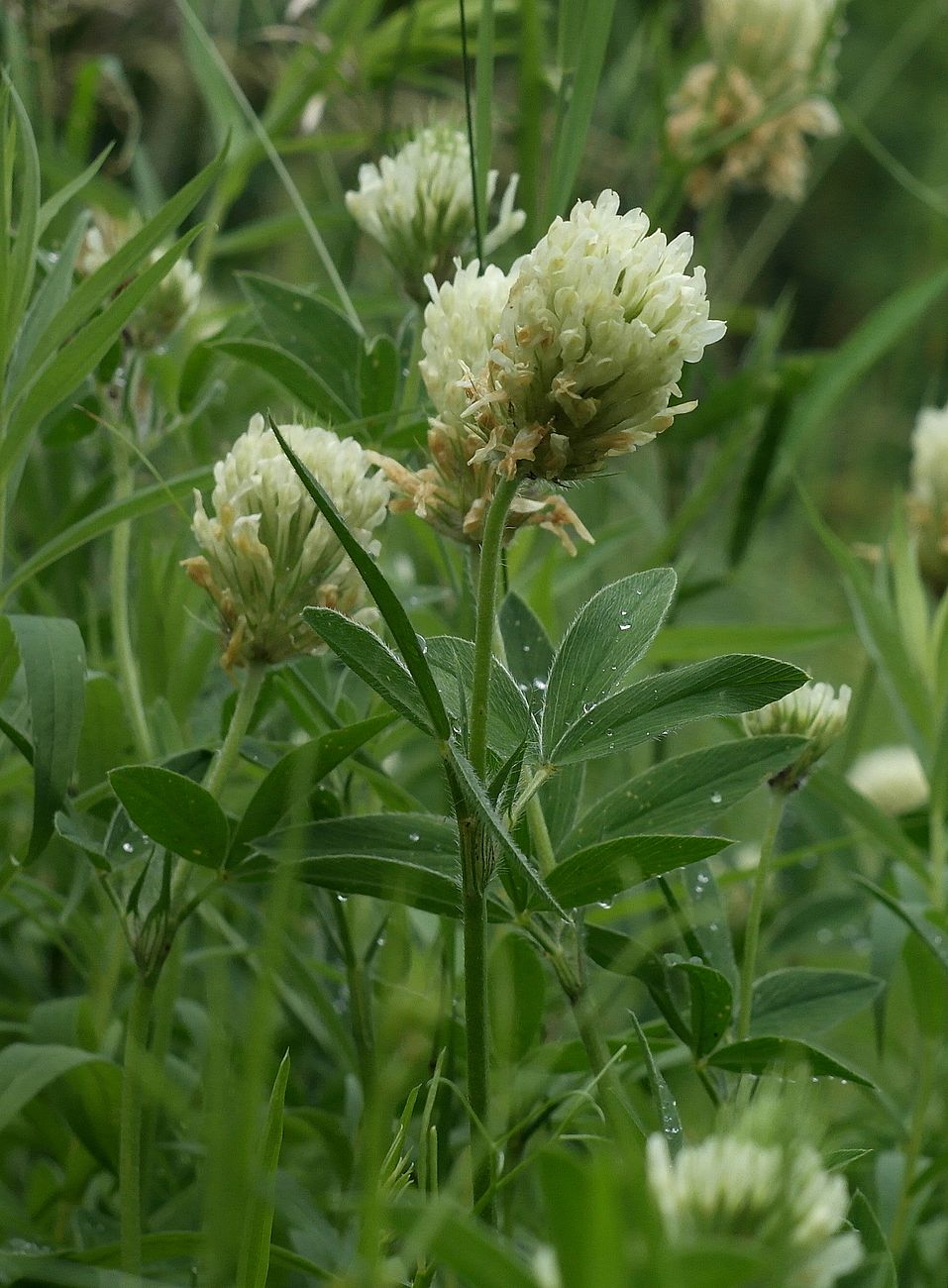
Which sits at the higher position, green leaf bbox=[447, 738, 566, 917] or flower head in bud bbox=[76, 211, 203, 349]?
flower head in bud bbox=[76, 211, 203, 349]

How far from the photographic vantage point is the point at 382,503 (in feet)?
1.62

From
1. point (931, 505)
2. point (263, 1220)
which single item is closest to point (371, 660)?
point (263, 1220)

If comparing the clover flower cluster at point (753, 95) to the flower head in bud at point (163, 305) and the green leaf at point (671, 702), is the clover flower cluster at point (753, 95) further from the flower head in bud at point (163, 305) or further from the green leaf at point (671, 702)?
the green leaf at point (671, 702)

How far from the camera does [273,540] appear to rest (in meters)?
0.47

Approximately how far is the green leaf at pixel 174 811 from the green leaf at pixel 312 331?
22 cm

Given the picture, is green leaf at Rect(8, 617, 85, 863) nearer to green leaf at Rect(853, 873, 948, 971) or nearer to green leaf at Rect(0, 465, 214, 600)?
green leaf at Rect(0, 465, 214, 600)

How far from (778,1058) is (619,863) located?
101 mm

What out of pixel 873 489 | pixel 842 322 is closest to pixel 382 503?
pixel 873 489

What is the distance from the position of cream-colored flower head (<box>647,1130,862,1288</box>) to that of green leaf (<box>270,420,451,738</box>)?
156 millimetres

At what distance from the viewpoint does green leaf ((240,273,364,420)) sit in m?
0.62

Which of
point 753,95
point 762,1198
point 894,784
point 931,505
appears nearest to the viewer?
point 762,1198

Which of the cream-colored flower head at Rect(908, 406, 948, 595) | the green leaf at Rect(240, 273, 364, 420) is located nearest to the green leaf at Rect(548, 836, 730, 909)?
the green leaf at Rect(240, 273, 364, 420)

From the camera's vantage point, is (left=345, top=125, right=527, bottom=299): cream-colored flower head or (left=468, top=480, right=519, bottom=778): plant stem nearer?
(left=468, top=480, right=519, bottom=778): plant stem

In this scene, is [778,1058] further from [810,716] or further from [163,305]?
[163,305]
